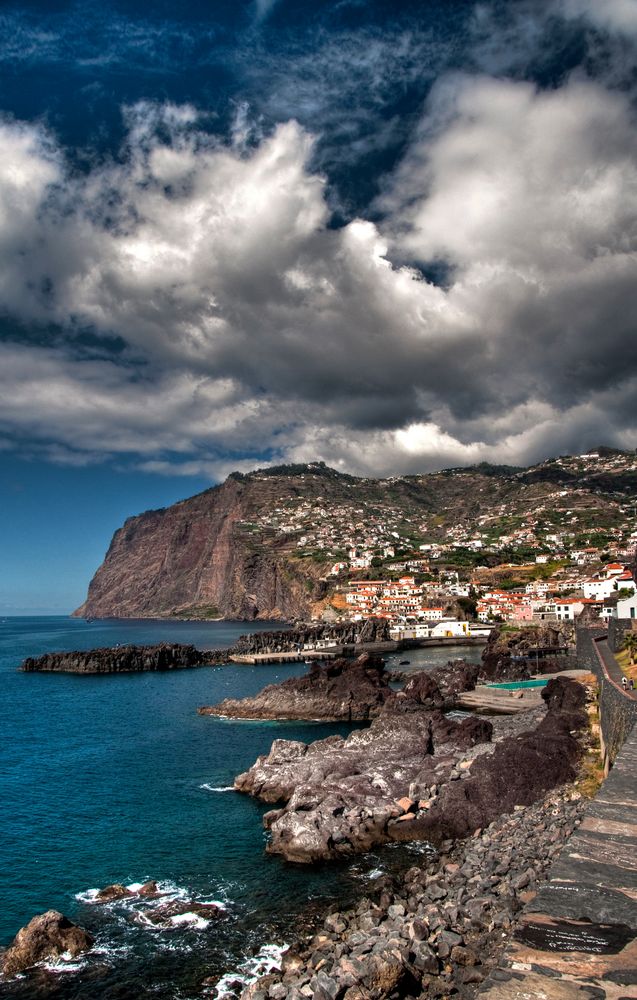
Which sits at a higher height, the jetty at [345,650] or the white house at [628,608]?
the white house at [628,608]

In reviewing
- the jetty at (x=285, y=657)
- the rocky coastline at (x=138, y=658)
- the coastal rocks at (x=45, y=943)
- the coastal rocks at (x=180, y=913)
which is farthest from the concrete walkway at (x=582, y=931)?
the rocky coastline at (x=138, y=658)

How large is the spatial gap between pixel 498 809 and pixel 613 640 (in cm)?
3060

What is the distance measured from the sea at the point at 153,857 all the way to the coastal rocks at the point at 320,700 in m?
1.82

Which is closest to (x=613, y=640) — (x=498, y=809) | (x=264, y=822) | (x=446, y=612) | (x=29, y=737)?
(x=498, y=809)

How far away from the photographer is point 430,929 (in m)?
11.5

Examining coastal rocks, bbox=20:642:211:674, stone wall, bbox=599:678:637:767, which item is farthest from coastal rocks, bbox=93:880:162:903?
coastal rocks, bbox=20:642:211:674

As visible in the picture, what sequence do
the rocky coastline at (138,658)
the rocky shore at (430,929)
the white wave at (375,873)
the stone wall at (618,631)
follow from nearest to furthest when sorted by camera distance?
the rocky shore at (430,929)
the white wave at (375,873)
the stone wall at (618,631)
the rocky coastline at (138,658)

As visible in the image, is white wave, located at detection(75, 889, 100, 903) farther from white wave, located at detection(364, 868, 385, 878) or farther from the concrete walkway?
Answer: the concrete walkway

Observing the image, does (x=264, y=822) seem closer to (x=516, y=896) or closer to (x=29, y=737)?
(x=516, y=896)

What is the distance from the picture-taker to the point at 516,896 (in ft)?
40.2

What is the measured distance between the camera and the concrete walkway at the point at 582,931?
4316 millimetres

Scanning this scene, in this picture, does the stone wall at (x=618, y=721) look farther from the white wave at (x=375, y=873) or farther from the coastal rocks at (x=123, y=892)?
the coastal rocks at (x=123, y=892)

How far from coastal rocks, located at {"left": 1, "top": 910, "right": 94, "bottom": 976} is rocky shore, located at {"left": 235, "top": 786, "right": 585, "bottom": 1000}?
514 centimetres

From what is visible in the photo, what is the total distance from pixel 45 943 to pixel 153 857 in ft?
19.8
